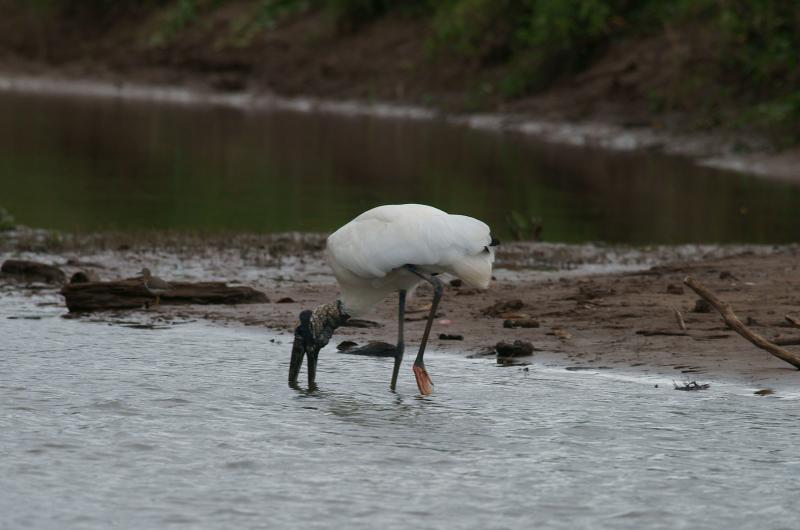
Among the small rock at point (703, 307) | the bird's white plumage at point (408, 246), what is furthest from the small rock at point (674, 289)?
the bird's white plumage at point (408, 246)

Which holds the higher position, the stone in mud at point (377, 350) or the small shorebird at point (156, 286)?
the small shorebird at point (156, 286)

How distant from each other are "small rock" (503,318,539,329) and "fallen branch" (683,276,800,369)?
1922mm

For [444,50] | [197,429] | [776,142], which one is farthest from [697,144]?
[197,429]

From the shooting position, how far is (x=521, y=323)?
948 centimetres

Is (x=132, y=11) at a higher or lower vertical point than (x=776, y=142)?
higher

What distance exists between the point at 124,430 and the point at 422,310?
11.2ft

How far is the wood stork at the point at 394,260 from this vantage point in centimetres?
752

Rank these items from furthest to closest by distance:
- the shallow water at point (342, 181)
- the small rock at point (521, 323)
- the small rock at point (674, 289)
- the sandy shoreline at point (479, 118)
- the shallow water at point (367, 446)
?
1. the sandy shoreline at point (479, 118)
2. the shallow water at point (342, 181)
3. the small rock at point (674, 289)
4. the small rock at point (521, 323)
5. the shallow water at point (367, 446)

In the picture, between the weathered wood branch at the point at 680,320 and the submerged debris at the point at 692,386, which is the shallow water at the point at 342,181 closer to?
the weathered wood branch at the point at 680,320

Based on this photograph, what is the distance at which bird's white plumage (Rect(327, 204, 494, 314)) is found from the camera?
7508mm

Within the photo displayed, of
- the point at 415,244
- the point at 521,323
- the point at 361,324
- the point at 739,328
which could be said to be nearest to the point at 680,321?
the point at 521,323

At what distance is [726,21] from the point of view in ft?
85.9

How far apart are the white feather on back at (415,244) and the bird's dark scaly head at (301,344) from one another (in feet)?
1.25

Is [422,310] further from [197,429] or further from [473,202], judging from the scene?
[473,202]
